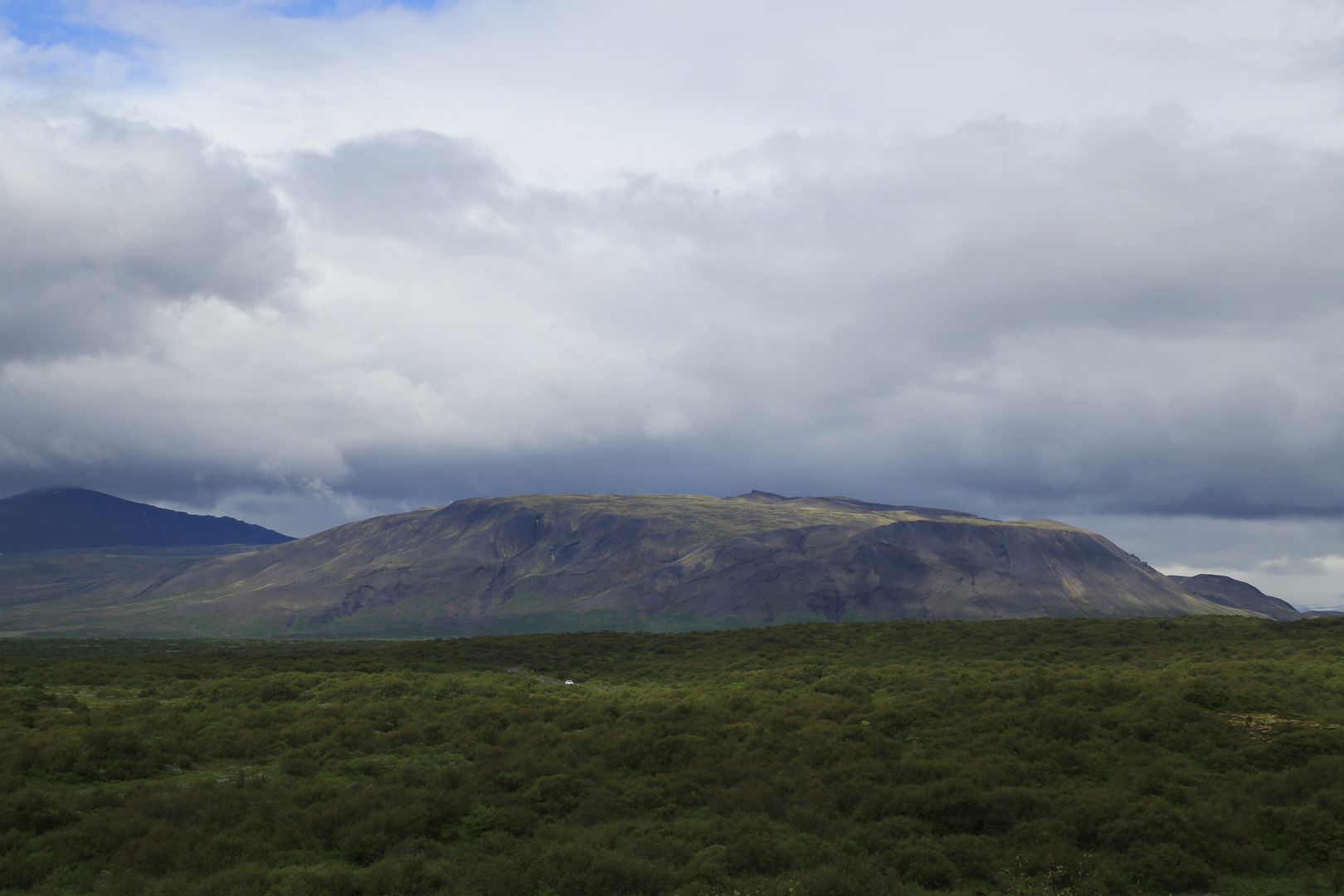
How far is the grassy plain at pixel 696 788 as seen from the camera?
62.6 feet

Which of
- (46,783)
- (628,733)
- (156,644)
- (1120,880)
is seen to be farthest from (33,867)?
(156,644)

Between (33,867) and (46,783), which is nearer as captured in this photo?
(33,867)

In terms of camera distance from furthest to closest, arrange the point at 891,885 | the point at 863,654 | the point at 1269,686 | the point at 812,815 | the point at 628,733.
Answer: the point at 863,654, the point at 1269,686, the point at 628,733, the point at 812,815, the point at 891,885

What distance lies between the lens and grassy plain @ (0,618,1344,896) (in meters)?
19.1

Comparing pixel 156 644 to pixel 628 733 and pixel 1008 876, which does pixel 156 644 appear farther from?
pixel 1008 876

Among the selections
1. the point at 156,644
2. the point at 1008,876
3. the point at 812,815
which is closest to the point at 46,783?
the point at 812,815

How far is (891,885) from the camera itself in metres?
18.2

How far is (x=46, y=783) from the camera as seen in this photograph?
25062 millimetres

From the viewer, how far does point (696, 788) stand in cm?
2609

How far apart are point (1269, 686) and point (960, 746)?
16249 millimetres

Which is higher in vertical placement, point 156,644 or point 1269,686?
point 1269,686

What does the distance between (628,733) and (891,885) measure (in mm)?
14900

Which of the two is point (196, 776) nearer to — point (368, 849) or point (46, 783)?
point (46, 783)

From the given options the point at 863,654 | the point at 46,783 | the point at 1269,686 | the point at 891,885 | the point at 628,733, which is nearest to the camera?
the point at 891,885
